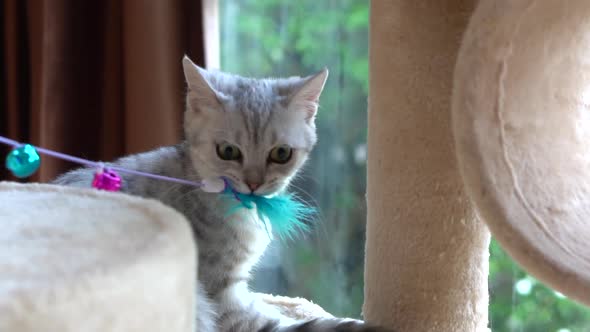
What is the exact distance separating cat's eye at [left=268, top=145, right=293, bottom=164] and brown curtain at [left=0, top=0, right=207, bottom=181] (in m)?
0.74

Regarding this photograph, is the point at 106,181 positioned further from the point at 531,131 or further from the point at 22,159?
the point at 531,131

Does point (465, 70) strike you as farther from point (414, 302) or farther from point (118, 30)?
point (118, 30)

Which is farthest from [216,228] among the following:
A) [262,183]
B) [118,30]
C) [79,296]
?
[118,30]

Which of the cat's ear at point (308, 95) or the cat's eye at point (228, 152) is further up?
the cat's ear at point (308, 95)

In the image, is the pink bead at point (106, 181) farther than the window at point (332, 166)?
No

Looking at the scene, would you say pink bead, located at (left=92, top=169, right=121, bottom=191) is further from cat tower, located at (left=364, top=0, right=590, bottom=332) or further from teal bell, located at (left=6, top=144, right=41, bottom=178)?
cat tower, located at (left=364, top=0, right=590, bottom=332)

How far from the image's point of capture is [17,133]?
89.4 inches

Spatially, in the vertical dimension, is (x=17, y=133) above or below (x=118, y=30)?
below

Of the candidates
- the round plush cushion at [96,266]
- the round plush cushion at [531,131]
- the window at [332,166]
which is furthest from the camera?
the window at [332,166]

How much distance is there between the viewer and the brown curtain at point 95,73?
1.99 m

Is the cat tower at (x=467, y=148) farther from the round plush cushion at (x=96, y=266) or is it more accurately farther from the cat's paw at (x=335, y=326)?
the round plush cushion at (x=96, y=266)

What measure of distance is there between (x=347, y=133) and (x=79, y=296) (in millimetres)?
1426

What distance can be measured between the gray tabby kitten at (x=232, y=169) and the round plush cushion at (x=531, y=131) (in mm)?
416

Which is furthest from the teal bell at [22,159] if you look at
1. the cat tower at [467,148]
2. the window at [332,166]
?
the window at [332,166]
